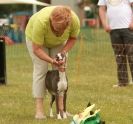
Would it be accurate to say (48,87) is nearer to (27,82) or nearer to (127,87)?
(127,87)

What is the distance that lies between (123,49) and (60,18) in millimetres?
4227

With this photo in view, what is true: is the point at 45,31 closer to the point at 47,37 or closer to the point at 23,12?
the point at 47,37

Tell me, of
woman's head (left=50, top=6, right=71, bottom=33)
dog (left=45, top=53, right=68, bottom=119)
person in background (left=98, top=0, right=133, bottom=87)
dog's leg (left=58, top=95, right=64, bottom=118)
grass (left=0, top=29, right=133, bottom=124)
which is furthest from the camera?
person in background (left=98, top=0, right=133, bottom=87)

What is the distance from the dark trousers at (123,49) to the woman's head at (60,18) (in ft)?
13.3

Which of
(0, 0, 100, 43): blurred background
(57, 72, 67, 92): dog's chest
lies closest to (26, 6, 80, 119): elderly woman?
(57, 72, 67, 92): dog's chest

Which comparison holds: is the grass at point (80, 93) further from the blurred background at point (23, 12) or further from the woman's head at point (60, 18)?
the blurred background at point (23, 12)

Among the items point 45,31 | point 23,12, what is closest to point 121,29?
point 45,31

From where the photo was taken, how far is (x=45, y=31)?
25.6 ft

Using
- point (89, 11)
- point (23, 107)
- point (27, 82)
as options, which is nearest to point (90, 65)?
point (27, 82)

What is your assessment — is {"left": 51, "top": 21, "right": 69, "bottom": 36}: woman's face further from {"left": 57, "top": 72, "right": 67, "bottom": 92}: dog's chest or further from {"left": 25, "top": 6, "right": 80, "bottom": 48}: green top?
{"left": 57, "top": 72, "right": 67, "bottom": 92}: dog's chest

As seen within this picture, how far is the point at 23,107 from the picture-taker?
29.7 ft

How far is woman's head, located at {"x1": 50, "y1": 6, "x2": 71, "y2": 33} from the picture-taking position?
750 centimetres

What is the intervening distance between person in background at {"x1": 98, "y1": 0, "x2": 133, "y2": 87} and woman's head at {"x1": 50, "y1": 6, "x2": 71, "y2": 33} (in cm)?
403

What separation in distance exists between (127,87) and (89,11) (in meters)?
54.1
